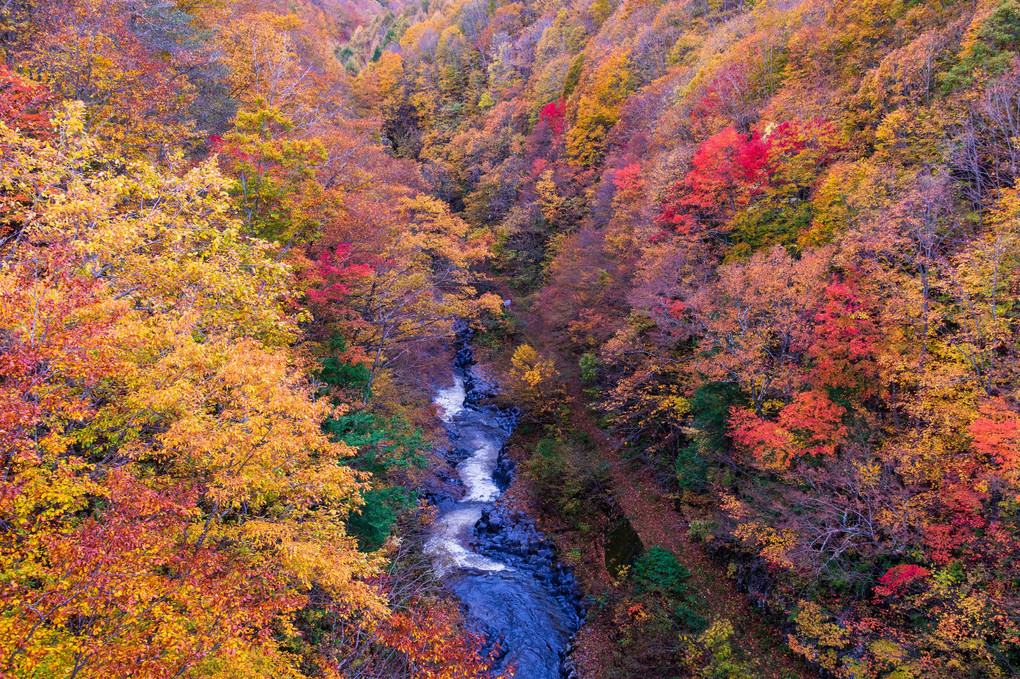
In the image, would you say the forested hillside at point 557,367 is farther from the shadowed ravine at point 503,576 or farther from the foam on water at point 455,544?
the foam on water at point 455,544

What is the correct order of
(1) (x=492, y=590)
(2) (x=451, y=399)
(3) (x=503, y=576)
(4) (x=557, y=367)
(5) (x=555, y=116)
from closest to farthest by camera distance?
(1) (x=492, y=590), (3) (x=503, y=576), (4) (x=557, y=367), (2) (x=451, y=399), (5) (x=555, y=116)

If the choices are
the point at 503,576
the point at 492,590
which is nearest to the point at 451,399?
the point at 503,576

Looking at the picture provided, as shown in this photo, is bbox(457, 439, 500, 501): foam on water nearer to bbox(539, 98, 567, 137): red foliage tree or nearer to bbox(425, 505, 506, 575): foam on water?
bbox(425, 505, 506, 575): foam on water

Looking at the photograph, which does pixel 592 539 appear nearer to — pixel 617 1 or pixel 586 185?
pixel 586 185

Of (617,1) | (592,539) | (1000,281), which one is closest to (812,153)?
(1000,281)

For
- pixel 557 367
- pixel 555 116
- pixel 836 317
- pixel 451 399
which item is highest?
pixel 555 116

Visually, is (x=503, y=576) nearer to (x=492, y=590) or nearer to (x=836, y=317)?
(x=492, y=590)

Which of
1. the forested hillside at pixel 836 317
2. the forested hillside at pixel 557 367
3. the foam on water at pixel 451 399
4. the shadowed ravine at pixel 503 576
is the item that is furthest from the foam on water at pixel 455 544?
the forested hillside at pixel 836 317
